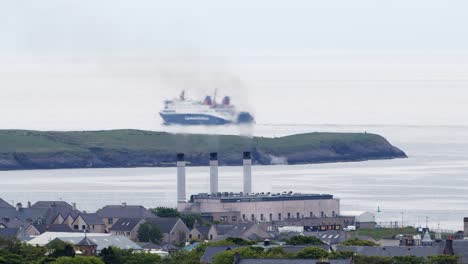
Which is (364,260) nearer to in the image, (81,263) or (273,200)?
(81,263)

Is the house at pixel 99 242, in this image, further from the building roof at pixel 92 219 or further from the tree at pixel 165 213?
the tree at pixel 165 213

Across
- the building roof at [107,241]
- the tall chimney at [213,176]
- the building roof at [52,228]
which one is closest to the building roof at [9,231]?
the building roof at [52,228]

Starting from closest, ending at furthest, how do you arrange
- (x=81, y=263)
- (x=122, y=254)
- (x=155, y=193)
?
(x=81, y=263) → (x=122, y=254) → (x=155, y=193)

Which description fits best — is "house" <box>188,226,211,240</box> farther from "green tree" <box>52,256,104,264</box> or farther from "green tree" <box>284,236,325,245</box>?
"green tree" <box>52,256,104,264</box>

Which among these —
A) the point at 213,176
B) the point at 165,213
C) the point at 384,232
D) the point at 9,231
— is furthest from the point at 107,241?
the point at 213,176

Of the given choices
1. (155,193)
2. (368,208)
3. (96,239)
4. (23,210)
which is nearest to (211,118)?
(155,193)

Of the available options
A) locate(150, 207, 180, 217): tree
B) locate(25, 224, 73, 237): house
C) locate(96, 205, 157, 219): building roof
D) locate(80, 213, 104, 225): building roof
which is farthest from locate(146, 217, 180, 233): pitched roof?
locate(150, 207, 180, 217): tree

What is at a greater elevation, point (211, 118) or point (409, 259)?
point (211, 118)
